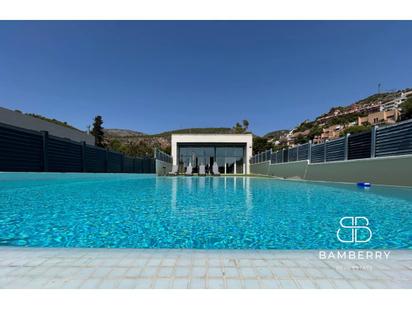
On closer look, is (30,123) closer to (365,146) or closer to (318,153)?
(318,153)

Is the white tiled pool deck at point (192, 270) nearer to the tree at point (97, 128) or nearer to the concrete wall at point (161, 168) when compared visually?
the concrete wall at point (161, 168)

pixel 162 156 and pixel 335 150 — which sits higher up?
pixel 335 150

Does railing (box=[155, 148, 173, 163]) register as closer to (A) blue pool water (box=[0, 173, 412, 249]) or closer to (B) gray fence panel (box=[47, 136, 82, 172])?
(B) gray fence panel (box=[47, 136, 82, 172])

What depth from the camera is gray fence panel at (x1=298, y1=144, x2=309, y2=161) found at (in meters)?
15.3

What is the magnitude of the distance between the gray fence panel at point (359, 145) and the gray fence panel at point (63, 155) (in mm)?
14789

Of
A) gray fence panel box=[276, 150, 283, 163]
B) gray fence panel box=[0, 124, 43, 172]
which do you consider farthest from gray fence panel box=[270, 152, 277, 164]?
gray fence panel box=[0, 124, 43, 172]

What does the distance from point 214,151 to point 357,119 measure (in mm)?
67037

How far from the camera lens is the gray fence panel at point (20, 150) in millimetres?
9641

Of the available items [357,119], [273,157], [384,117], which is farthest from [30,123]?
[357,119]

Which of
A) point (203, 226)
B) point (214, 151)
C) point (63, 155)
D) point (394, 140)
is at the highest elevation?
point (214, 151)

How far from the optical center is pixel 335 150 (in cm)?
1201

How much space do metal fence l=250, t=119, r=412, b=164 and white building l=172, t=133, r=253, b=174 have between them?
14.0m

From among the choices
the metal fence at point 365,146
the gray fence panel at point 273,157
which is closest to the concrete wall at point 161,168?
the gray fence panel at point 273,157
